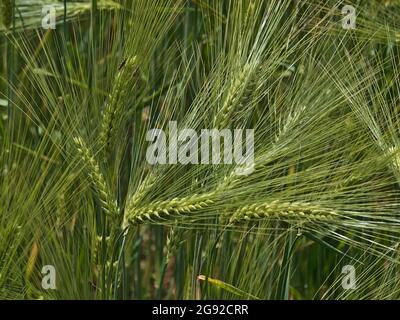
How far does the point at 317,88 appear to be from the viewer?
1545 mm

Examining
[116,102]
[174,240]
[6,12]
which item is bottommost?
[174,240]

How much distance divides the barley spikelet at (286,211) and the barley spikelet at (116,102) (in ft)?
0.75

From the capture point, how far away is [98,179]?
1.42 metres

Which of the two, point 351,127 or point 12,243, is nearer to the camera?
point 12,243

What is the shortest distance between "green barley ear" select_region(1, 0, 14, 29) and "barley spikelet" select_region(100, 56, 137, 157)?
1.08 ft

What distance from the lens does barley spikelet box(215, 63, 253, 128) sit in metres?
1.46

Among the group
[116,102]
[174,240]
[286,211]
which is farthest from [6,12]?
[286,211]

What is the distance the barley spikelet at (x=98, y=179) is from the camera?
1401mm

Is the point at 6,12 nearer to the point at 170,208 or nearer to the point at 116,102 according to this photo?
the point at 116,102

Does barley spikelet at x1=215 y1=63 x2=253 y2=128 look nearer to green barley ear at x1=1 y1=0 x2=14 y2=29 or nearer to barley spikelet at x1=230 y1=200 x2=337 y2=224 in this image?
barley spikelet at x1=230 y1=200 x2=337 y2=224

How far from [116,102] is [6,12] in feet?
1.19

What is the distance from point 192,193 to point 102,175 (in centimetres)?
14
